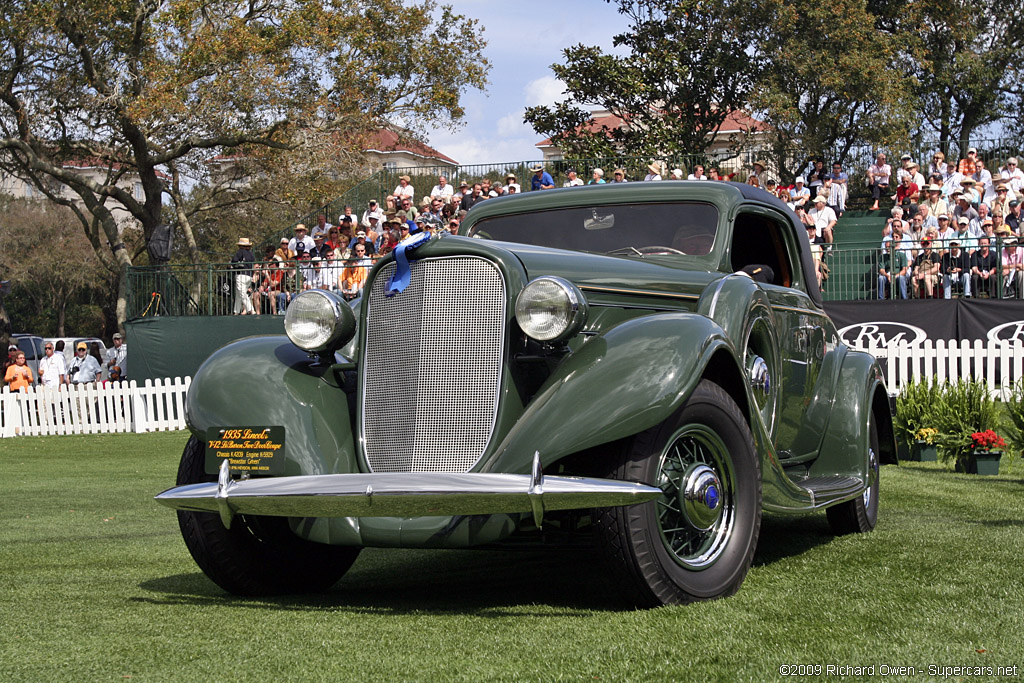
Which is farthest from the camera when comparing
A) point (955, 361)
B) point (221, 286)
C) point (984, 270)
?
point (221, 286)

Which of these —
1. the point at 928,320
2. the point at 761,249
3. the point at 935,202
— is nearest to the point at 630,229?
the point at 761,249

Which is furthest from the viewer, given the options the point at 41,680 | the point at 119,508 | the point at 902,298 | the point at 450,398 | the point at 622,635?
the point at 902,298

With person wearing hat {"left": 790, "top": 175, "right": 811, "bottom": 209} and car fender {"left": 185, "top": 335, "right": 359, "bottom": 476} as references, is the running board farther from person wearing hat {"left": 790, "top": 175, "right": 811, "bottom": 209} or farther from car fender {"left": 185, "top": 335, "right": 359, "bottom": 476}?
person wearing hat {"left": 790, "top": 175, "right": 811, "bottom": 209}

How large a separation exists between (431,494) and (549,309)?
3.22ft

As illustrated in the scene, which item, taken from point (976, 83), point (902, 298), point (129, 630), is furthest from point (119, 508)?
point (976, 83)

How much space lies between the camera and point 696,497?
14.2 ft

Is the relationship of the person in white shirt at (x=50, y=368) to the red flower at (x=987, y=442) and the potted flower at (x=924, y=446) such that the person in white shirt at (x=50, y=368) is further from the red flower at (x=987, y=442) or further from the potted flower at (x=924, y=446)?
the red flower at (x=987, y=442)

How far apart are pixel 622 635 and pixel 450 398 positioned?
1.23 metres

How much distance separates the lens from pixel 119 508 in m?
8.71

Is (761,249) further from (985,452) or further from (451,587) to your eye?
(985,452)

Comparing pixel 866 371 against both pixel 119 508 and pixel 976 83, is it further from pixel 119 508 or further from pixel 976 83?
pixel 976 83

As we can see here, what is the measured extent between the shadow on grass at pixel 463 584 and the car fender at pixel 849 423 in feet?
1.50

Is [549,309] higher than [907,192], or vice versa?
[907,192]

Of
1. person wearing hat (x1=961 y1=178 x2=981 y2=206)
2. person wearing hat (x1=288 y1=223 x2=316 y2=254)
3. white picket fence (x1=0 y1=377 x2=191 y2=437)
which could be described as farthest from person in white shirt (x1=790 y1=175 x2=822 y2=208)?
white picket fence (x1=0 y1=377 x2=191 y2=437)
